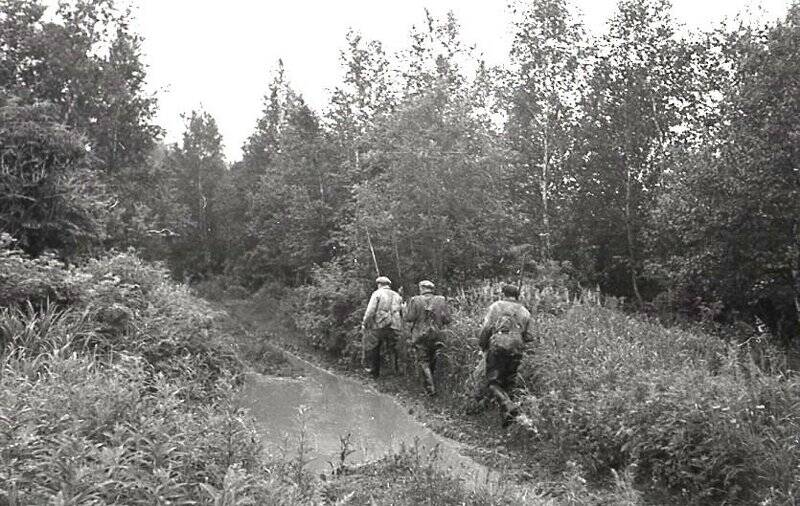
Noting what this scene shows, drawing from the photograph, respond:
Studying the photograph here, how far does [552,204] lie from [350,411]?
58.2 ft

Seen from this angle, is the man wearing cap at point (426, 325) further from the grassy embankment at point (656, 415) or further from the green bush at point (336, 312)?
the green bush at point (336, 312)

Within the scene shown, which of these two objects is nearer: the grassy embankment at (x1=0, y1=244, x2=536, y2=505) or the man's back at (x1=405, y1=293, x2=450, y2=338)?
the grassy embankment at (x1=0, y1=244, x2=536, y2=505)

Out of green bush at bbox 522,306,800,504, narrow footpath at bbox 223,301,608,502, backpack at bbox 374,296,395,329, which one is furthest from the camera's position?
backpack at bbox 374,296,395,329

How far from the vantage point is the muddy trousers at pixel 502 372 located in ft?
28.7

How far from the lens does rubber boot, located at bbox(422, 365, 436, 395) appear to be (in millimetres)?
10930

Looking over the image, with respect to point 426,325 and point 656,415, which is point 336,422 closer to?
point 426,325

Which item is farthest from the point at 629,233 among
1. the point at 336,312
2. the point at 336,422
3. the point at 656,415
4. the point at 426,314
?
the point at 656,415

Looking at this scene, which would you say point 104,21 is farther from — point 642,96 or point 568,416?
point 568,416

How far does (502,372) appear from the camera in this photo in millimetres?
8977

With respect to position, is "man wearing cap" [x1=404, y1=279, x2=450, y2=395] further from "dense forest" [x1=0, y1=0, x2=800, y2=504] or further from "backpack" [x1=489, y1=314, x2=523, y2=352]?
"backpack" [x1=489, y1=314, x2=523, y2=352]

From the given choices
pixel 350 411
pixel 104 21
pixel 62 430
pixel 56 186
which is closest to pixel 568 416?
pixel 350 411

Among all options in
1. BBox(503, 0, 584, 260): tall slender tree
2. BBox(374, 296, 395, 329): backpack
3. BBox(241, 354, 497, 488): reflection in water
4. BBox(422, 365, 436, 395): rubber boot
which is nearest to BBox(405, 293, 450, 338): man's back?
BBox(422, 365, 436, 395): rubber boot

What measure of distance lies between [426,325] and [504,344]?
104 inches

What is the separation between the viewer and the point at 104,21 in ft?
90.7
